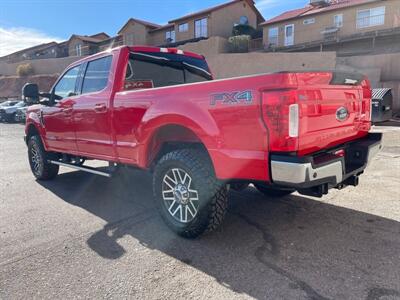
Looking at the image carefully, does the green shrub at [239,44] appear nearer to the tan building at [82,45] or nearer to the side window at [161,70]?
the side window at [161,70]

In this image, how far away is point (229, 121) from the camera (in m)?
3.05

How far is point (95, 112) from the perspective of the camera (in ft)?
15.4

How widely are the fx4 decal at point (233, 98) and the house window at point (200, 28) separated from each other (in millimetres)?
34082

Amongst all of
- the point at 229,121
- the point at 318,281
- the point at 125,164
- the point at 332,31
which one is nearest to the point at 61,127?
the point at 125,164

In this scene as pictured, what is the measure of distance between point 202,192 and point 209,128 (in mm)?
661

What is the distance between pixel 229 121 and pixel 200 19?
1386 inches

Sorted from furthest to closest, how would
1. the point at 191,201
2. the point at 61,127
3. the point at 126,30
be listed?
the point at 126,30, the point at 61,127, the point at 191,201

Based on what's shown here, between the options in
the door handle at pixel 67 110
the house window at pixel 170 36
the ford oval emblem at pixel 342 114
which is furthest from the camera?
the house window at pixel 170 36

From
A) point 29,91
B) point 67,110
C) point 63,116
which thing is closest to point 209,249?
point 67,110

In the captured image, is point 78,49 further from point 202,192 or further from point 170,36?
point 202,192

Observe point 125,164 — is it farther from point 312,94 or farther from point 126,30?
point 126,30

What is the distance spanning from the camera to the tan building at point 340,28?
25.4 m

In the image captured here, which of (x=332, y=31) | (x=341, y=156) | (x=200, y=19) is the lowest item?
(x=341, y=156)

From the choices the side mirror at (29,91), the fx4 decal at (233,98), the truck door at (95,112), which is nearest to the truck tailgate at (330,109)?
the fx4 decal at (233,98)
